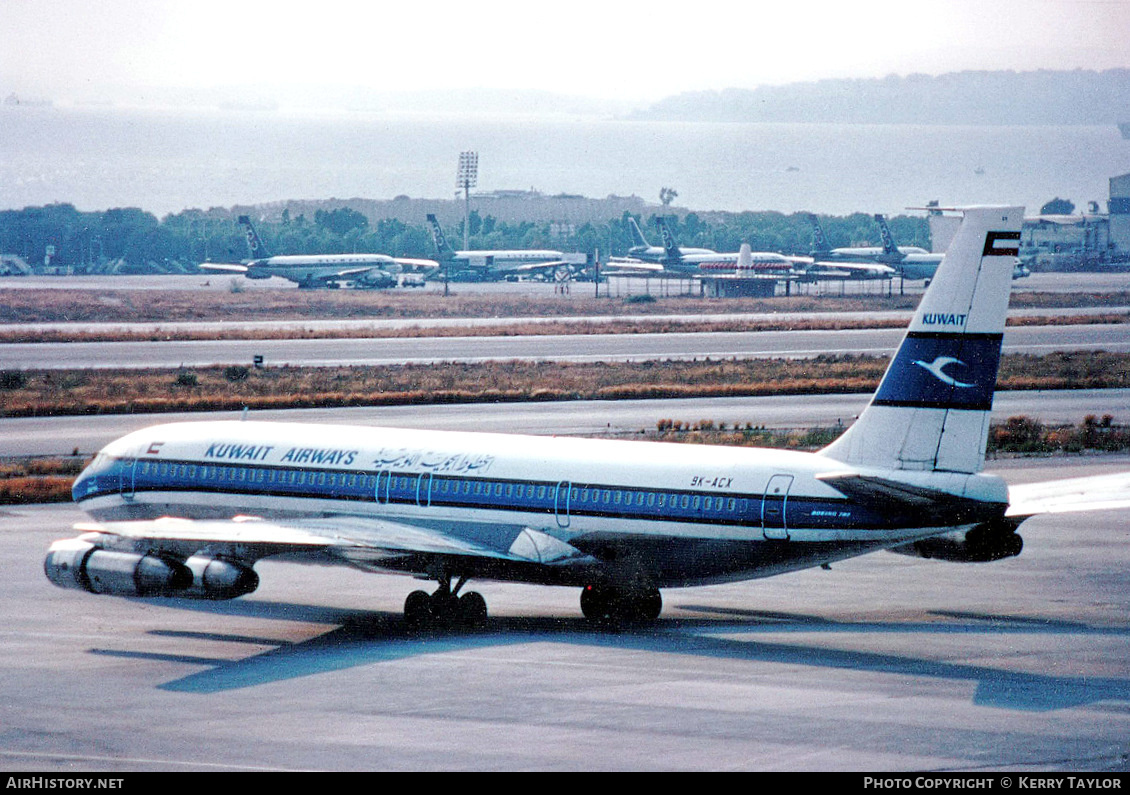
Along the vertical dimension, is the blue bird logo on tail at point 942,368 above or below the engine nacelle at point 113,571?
above

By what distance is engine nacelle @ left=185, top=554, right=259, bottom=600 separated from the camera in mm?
34031

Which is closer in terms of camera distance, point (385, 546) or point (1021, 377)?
point (385, 546)

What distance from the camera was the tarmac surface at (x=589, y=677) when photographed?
2448 centimetres

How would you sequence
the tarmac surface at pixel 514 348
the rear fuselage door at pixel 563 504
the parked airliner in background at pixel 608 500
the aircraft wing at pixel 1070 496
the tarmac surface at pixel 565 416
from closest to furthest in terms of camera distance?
the aircraft wing at pixel 1070 496 < the parked airliner in background at pixel 608 500 < the rear fuselage door at pixel 563 504 < the tarmac surface at pixel 565 416 < the tarmac surface at pixel 514 348

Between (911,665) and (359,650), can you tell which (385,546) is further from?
(911,665)

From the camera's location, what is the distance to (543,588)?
4206 centimetres

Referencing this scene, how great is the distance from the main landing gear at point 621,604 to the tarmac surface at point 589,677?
1.36ft

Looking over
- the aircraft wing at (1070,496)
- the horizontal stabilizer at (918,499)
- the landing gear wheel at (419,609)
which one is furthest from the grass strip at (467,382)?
the horizontal stabilizer at (918,499)

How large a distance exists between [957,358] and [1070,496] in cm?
400

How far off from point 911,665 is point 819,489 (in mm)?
4133

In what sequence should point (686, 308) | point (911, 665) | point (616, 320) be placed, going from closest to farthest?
1. point (911, 665)
2. point (616, 320)
3. point (686, 308)

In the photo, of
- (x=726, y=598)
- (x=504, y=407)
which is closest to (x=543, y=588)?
(x=726, y=598)

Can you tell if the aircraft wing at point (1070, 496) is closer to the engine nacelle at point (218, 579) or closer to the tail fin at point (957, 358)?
the tail fin at point (957, 358)

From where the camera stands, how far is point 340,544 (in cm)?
3547
